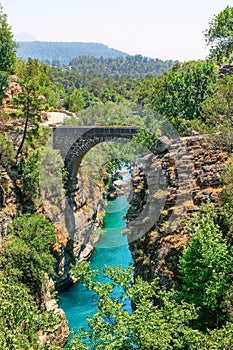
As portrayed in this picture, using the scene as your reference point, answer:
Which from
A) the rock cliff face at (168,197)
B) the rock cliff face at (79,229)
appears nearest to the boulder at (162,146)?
the rock cliff face at (168,197)

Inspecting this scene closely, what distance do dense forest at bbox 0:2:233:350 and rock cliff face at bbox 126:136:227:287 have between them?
0.60 m

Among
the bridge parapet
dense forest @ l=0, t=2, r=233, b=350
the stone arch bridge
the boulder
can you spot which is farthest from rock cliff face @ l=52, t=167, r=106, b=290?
the boulder

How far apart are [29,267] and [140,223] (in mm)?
6415

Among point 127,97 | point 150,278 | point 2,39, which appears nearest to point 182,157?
→ point 150,278

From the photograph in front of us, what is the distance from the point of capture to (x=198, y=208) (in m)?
15.6

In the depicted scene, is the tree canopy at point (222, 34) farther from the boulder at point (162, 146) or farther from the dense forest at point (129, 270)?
the boulder at point (162, 146)

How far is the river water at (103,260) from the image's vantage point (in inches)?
926

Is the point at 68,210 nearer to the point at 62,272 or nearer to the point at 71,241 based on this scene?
the point at 71,241

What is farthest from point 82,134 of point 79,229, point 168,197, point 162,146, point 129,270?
point 129,270

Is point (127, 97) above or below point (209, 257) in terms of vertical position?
above

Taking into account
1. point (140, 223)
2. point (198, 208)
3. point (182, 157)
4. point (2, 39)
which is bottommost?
point (140, 223)

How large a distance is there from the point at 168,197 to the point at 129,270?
4.99m

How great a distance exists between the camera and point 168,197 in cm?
1736

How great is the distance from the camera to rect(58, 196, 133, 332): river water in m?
23.5
